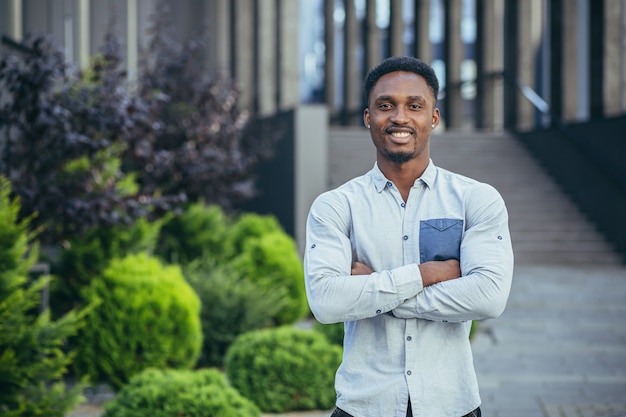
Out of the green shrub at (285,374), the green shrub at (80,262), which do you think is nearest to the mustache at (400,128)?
the green shrub at (285,374)

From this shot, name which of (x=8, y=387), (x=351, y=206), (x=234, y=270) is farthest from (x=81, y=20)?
(x=351, y=206)

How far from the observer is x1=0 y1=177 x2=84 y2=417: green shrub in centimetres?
521

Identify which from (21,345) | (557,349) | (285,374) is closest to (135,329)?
(285,374)

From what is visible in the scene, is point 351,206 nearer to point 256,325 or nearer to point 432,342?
point 432,342

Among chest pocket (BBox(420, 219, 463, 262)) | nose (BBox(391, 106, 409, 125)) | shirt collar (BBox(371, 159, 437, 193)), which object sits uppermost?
nose (BBox(391, 106, 409, 125))

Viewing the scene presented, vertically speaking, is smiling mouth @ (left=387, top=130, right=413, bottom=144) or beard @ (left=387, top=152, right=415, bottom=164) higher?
smiling mouth @ (left=387, top=130, right=413, bottom=144)

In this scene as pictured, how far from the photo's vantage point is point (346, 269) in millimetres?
2854

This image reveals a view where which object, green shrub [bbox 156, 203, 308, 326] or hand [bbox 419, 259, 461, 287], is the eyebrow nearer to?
hand [bbox 419, 259, 461, 287]

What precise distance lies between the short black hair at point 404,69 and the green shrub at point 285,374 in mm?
4271

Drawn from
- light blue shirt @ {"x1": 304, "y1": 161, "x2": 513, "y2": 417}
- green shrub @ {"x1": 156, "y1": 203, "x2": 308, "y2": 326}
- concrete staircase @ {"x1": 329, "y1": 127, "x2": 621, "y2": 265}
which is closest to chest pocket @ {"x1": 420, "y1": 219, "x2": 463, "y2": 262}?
light blue shirt @ {"x1": 304, "y1": 161, "x2": 513, "y2": 417}

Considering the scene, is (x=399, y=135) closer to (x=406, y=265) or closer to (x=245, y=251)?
(x=406, y=265)

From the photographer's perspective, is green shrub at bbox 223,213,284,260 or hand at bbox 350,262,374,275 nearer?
hand at bbox 350,262,374,275

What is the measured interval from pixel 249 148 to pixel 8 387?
12794 mm

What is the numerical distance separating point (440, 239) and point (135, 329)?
17.4 ft
